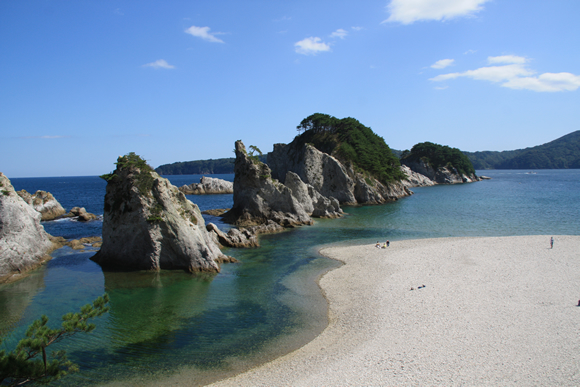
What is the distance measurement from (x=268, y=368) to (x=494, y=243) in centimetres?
2574

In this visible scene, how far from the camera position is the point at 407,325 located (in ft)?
47.2

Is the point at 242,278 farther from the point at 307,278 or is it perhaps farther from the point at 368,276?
the point at 368,276

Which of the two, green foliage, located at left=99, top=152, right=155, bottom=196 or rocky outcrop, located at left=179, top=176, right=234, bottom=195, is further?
rocky outcrop, located at left=179, top=176, right=234, bottom=195

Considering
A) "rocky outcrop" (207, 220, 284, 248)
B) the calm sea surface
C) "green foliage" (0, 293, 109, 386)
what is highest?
"green foliage" (0, 293, 109, 386)

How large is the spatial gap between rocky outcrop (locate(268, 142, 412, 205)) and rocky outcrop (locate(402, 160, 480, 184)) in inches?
2471

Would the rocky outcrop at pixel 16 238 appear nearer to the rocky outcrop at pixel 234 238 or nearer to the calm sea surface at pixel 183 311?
the calm sea surface at pixel 183 311

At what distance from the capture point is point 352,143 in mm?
78938

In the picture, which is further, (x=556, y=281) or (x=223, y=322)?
(x=556, y=281)

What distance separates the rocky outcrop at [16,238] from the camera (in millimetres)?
21688

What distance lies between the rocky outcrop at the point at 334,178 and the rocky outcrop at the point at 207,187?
2972 centimetres

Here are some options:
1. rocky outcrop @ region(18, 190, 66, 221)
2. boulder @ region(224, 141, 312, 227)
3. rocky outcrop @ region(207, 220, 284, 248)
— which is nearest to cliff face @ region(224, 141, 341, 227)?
boulder @ region(224, 141, 312, 227)

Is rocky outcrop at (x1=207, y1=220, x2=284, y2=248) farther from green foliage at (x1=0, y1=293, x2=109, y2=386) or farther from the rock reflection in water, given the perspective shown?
green foliage at (x1=0, y1=293, x2=109, y2=386)

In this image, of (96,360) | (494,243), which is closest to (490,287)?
(494,243)

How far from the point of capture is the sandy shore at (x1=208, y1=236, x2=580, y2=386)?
427 inches
